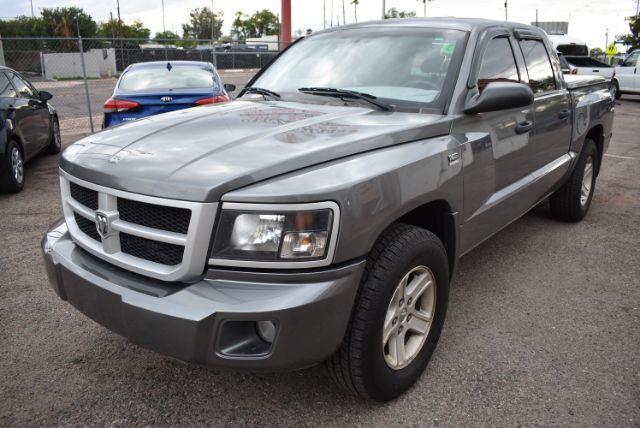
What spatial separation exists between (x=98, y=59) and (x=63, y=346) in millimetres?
37664

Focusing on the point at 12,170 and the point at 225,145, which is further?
the point at 12,170

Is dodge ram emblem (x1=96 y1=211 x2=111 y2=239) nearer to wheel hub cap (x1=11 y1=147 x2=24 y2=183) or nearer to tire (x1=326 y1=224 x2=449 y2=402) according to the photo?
tire (x1=326 y1=224 x2=449 y2=402)

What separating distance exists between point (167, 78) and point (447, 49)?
5651mm

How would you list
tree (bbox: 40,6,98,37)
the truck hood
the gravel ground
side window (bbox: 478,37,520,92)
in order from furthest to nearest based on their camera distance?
tree (bbox: 40,6,98,37) → side window (bbox: 478,37,520,92) → the gravel ground → the truck hood

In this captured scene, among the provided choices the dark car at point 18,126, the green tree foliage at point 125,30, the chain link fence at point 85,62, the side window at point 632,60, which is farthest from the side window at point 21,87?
the green tree foliage at point 125,30

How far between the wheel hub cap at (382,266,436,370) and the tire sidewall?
0.11 ft

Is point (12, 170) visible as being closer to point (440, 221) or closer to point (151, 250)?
point (151, 250)

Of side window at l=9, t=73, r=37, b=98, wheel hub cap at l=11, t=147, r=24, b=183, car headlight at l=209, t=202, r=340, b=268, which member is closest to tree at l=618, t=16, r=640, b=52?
side window at l=9, t=73, r=37, b=98

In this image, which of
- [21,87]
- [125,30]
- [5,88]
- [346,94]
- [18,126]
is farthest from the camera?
[125,30]

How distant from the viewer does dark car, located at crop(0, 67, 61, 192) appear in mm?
6270

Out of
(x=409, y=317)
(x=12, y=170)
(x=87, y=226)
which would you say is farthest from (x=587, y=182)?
(x=12, y=170)

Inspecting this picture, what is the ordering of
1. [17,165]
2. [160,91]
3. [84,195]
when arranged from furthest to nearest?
[160,91] < [17,165] < [84,195]

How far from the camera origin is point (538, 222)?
5297 mm

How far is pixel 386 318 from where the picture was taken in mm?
2373
